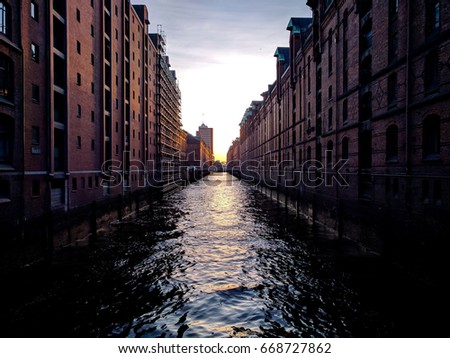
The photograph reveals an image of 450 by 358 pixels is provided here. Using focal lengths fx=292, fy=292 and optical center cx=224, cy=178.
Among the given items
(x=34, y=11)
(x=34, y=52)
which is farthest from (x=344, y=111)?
(x=34, y=11)

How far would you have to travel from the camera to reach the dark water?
6883mm

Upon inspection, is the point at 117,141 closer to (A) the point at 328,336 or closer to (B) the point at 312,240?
(B) the point at 312,240

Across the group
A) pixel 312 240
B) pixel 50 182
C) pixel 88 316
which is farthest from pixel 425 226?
pixel 50 182

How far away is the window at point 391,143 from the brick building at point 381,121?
0.16ft

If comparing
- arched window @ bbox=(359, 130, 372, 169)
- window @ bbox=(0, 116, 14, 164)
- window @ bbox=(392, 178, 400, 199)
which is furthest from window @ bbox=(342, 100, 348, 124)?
window @ bbox=(0, 116, 14, 164)

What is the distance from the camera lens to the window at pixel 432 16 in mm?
11469

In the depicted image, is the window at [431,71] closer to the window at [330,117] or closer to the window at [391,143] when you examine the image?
the window at [391,143]

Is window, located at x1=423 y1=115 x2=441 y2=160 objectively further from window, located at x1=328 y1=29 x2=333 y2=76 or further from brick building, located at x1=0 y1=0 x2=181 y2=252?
brick building, located at x1=0 y1=0 x2=181 y2=252

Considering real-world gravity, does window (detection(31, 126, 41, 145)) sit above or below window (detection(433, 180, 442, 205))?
above

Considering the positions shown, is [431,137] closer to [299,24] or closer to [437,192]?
[437,192]

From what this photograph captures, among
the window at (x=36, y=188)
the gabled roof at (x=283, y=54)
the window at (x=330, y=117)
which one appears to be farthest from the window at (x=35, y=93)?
the gabled roof at (x=283, y=54)

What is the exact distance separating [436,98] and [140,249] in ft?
45.3

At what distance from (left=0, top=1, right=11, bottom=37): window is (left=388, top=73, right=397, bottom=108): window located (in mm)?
19100

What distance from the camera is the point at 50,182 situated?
16.9m
